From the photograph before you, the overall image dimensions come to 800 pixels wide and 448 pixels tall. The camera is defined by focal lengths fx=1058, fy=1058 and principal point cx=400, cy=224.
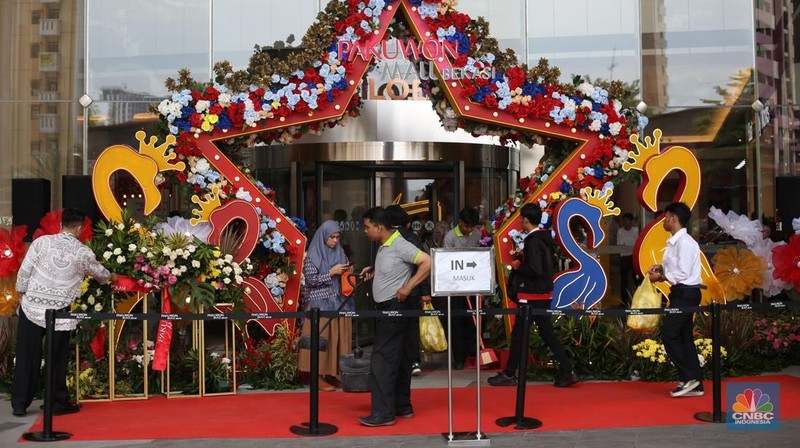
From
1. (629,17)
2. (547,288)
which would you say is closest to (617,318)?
(547,288)

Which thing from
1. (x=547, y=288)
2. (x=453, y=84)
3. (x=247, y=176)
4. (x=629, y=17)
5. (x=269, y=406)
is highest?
(x=629, y=17)

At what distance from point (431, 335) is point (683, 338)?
10.5 feet

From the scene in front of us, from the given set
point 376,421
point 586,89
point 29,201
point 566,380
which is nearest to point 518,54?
point 586,89

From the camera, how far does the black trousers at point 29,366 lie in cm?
947

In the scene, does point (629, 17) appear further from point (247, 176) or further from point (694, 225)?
point (247, 176)

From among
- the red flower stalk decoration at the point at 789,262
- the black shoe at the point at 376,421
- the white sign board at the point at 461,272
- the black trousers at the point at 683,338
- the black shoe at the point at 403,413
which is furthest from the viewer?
the red flower stalk decoration at the point at 789,262

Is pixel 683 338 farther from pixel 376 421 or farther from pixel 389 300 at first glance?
pixel 376 421

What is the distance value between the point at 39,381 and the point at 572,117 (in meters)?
6.34

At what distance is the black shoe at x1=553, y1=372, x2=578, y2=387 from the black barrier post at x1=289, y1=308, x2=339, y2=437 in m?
2.94

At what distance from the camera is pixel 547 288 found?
34.8ft

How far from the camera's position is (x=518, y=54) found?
51.8ft

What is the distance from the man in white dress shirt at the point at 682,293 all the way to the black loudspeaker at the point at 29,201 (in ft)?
23.0

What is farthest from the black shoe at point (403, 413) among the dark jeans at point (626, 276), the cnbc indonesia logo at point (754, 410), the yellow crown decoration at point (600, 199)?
the dark jeans at point (626, 276)

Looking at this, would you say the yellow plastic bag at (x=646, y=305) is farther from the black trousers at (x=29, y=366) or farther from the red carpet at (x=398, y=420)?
the black trousers at (x=29, y=366)
